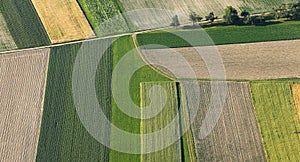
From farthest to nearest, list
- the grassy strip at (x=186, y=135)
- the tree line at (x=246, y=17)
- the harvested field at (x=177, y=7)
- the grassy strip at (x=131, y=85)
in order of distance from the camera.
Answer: the harvested field at (x=177, y=7), the tree line at (x=246, y=17), the grassy strip at (x=131, y=85), the grassy strip at (x=186, y=135)

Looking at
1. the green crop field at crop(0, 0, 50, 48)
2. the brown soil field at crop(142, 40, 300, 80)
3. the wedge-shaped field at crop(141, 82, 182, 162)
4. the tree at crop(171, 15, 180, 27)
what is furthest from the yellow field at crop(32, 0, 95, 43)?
the wedge-shaped field at crop(141, 82, 182, 162)

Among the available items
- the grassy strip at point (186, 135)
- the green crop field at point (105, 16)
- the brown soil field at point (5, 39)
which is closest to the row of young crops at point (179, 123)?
the grassy strip at point (186, 135)

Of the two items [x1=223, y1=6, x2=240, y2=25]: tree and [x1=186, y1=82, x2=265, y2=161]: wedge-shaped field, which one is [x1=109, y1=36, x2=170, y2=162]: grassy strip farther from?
[x1=223, y1=6, x2=240, y2=25]: tree

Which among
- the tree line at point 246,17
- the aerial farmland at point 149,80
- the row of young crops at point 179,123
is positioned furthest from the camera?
the tree line at point 246,17

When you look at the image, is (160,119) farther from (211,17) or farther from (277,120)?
(211,17)

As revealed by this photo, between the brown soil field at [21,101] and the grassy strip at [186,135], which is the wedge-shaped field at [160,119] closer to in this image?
the grassy strip at [186,135]

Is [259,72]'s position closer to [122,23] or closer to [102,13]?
[122,23]
